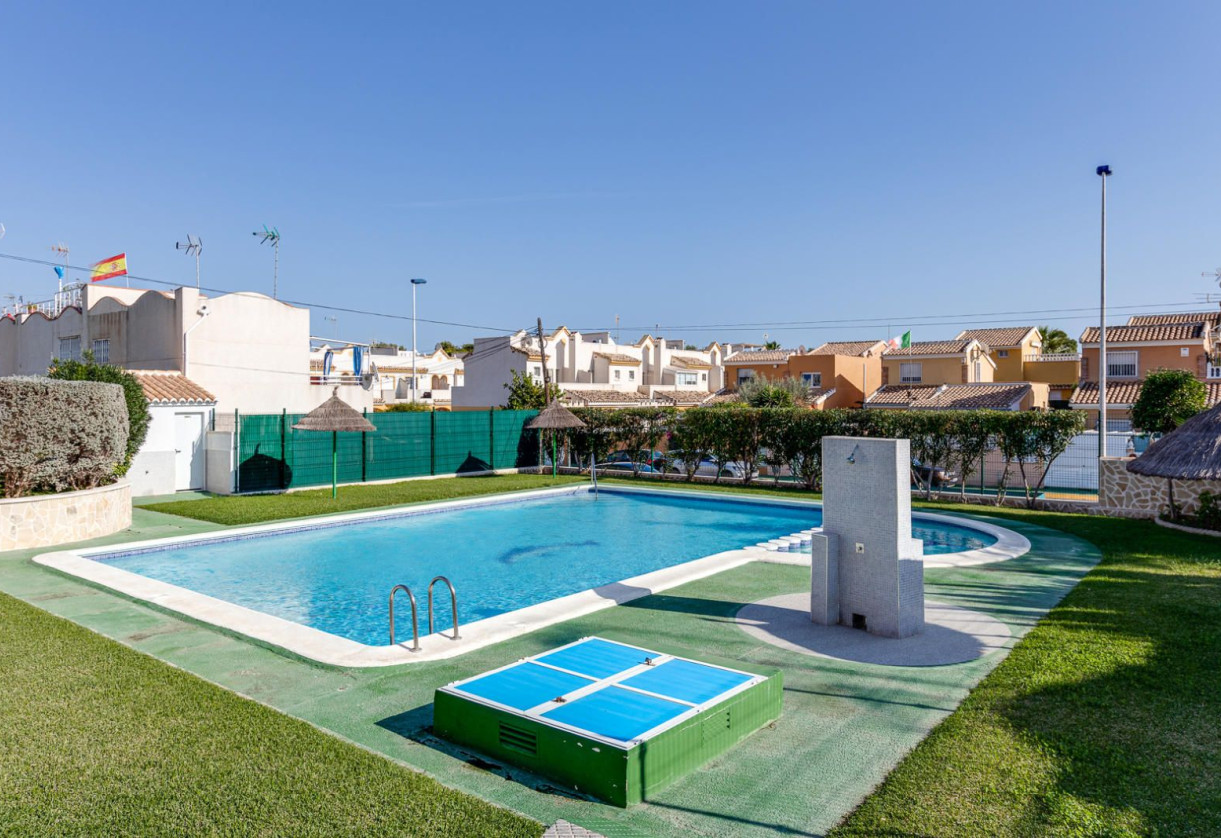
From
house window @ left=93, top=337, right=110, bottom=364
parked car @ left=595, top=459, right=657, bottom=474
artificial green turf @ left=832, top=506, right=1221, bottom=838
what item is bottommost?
artificial green turf @ left=832, top=506, right=1221, bottom=838

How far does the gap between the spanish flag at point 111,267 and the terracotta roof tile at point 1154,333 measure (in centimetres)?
4813

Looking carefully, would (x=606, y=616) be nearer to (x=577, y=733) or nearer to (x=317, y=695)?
(x=317, y=695)

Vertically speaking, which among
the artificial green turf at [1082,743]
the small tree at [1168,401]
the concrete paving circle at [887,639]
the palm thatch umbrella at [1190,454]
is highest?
the small tree at [1168,401]

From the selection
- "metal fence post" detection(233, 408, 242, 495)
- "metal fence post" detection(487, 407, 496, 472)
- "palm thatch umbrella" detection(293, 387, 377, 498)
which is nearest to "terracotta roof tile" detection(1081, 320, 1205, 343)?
"metal fence post" detection(487, 407, 496, 472)

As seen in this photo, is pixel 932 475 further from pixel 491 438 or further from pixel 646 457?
pixel 491 438

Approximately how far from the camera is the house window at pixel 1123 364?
1781 inches

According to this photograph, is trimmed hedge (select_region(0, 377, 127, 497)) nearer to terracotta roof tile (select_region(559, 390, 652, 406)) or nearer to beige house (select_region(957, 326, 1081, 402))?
terracotta roof tile (select_region(559, 390, 652, 406))

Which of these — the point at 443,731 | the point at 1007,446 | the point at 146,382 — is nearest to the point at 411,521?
the point at 146,382

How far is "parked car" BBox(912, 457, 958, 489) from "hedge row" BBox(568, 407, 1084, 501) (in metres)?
0.30

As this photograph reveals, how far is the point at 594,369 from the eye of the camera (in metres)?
62.6

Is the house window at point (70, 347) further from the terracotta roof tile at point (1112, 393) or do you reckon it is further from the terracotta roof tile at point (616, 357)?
the terracotta roof tile at point (1112, 393)

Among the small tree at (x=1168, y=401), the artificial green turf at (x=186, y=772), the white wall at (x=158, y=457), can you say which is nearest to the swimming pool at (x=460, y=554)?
the artificial green turf at (x=186, y=772)

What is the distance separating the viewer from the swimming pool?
11.2 metres

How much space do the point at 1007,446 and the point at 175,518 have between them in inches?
746
